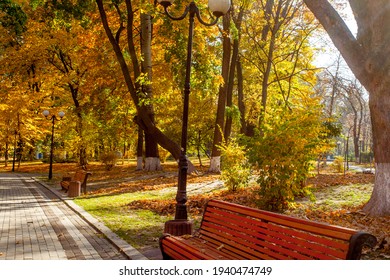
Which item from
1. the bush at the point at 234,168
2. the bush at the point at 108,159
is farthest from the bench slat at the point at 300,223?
the bush at the point at 108,159

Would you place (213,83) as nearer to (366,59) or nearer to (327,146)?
(327,146)

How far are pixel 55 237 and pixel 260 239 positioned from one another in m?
4.55

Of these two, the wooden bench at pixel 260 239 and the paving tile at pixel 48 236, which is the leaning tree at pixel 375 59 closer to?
the wooden bench at pixel 260 239

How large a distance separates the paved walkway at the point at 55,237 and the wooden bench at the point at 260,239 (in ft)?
4.67

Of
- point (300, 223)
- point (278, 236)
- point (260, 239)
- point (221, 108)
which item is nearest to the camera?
point (300, 223)

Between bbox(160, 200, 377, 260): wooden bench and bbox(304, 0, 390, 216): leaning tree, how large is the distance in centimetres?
488

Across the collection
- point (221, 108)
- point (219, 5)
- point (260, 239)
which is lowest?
point (260, 239)

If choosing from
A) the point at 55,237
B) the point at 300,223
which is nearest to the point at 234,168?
the point at 55,237

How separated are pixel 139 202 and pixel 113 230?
4110mm

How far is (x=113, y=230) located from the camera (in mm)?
8344

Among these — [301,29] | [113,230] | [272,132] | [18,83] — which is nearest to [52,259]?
[113,230]

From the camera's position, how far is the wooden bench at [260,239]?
3.38 metres

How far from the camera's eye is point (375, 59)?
8.42 metres

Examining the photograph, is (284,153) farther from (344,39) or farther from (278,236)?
(278,236)
